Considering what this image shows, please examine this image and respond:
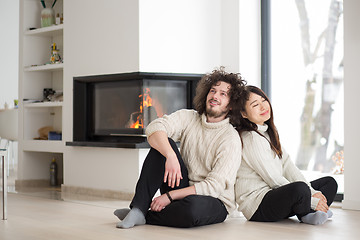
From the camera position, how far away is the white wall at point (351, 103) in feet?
13.1

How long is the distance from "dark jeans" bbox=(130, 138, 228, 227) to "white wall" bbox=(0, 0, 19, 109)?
625 cm

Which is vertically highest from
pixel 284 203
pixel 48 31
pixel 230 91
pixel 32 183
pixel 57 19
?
pixel 57 19

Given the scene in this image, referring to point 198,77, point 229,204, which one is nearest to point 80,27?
point 198,77

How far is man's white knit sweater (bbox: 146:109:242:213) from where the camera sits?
9.98 feet

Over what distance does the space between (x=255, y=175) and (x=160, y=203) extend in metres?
0.60

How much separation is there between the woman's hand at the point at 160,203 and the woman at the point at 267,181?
17.7 inches

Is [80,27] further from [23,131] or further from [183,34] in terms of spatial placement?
[23,131]

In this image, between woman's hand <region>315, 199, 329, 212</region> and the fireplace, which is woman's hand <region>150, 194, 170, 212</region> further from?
the fireplace

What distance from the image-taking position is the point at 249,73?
490cm

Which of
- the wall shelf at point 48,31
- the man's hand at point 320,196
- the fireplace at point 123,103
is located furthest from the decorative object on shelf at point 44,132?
the man's hand at point 320,196

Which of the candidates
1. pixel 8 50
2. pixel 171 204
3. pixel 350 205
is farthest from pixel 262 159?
pixel 8 50

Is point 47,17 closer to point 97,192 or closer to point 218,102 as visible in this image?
point 97,192

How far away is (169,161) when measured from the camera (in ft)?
9.69

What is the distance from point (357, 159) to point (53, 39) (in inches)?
135
